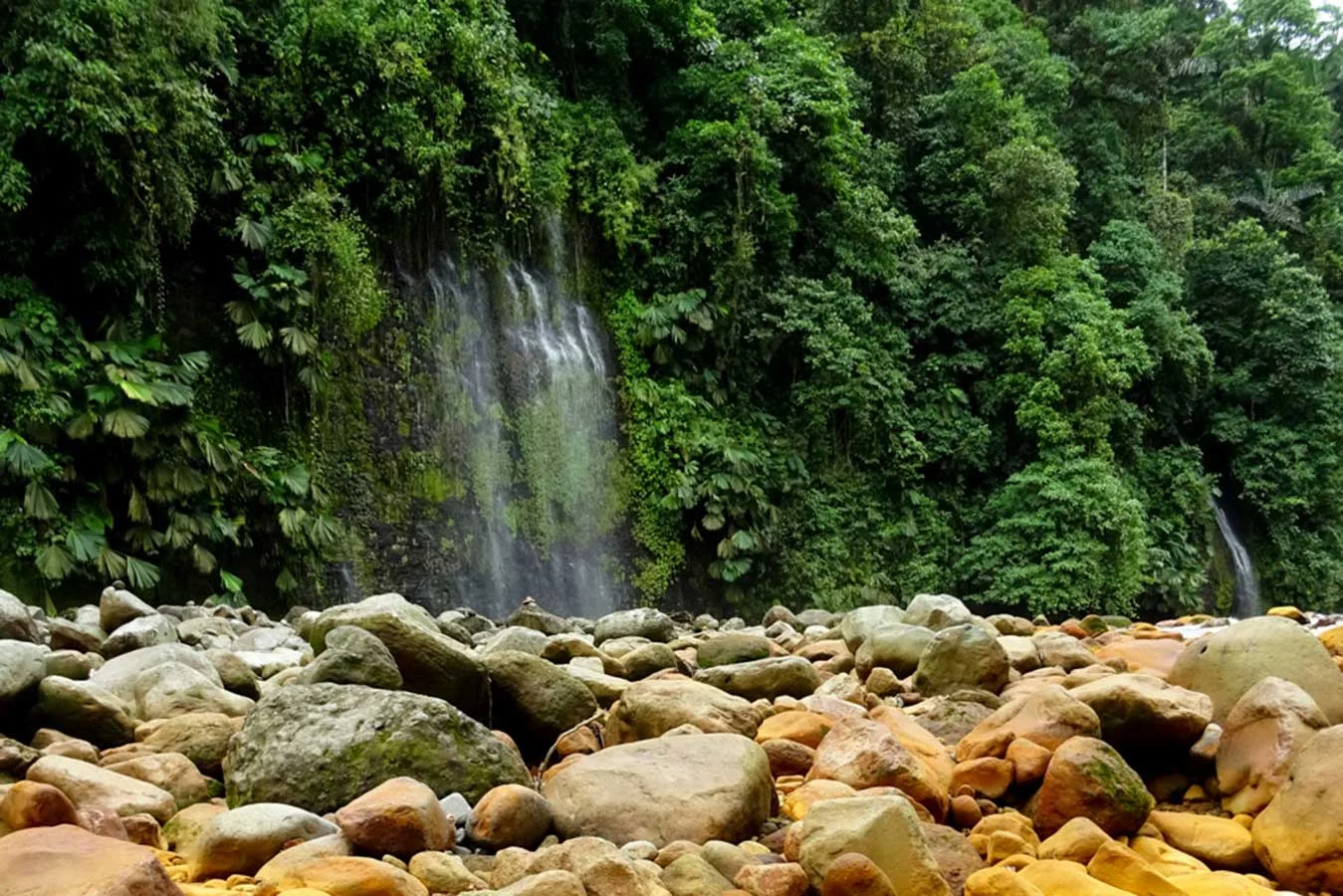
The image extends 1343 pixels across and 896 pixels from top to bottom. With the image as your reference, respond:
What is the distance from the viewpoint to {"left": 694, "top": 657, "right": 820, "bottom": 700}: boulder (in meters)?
4.20

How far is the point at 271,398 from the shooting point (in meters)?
10.7

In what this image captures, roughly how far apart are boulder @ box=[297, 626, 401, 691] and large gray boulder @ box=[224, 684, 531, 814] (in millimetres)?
214

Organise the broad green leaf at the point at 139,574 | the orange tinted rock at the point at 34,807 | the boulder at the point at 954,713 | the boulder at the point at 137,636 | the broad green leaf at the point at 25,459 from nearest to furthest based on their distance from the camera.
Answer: the orange tinted rock at the point at 34,807 → the boulder at the point at 954,713 → the boulder at the point at 137,636 → the broad green leaf at the point at 25,459 → the broad green leaf at the point at 139,574

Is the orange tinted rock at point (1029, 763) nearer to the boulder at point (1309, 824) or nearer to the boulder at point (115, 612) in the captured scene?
the boulder at point (1309, 824)

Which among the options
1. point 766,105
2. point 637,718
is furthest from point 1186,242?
point 637,718

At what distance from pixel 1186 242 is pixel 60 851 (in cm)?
2309

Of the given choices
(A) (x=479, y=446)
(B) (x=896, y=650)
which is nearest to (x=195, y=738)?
(B) (x=896, y=650)

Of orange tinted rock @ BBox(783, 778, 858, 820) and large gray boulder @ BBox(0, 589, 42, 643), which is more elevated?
large gray boulder @ BBox(0, 589, 42, 643)

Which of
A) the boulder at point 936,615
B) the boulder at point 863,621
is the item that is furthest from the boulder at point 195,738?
the boulder at point 936,615

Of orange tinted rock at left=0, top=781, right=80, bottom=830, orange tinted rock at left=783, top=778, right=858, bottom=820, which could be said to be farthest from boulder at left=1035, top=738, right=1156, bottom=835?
orange tinted rock at left=0, top=781, right=80, bottom=830

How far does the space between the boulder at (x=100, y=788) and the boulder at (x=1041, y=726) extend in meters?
2.27

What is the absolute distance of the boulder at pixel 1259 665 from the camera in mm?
3514

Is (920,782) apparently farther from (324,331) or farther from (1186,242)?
(1186,242)

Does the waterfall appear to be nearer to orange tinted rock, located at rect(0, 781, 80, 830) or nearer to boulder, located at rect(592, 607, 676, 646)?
boulder, located at rect(592, 607, 676, 646)
